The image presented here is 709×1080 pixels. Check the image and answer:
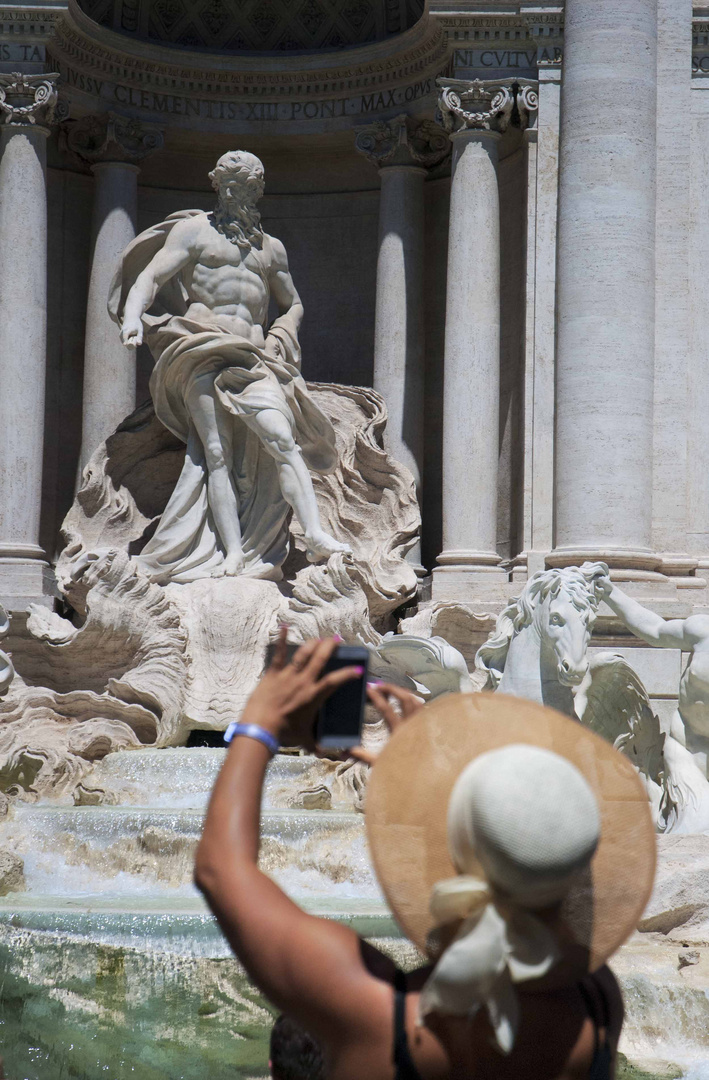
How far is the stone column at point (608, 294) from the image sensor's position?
12.2 meters

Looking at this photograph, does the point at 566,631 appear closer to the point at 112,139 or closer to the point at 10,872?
the point at 10,872

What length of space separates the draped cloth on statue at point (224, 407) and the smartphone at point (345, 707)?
1016cm

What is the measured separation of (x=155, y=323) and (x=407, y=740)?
35.6 feet

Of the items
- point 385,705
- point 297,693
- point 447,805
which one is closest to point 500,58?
point 385,705

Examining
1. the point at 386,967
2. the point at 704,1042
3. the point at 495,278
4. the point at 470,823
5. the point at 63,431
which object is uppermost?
the point at 495,278

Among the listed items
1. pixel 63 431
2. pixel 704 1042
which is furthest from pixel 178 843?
pixel 63 431

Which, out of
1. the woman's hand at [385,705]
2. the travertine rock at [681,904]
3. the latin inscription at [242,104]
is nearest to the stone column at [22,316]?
the latin inscription at [242,104]

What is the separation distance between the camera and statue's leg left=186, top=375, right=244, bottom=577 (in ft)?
41.3

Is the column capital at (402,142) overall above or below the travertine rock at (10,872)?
above

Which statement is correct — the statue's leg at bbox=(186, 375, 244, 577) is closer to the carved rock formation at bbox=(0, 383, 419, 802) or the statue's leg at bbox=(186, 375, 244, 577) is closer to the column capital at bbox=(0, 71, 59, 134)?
the carved rock formation at bbox=(0, 383, 419, 802)

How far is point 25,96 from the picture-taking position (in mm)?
13172

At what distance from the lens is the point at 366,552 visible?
13.5m

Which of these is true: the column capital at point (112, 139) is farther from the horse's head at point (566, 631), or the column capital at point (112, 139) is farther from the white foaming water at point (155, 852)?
the white foaming water at point (155, 852)

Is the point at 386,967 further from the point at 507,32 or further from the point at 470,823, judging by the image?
the point at 507,32
